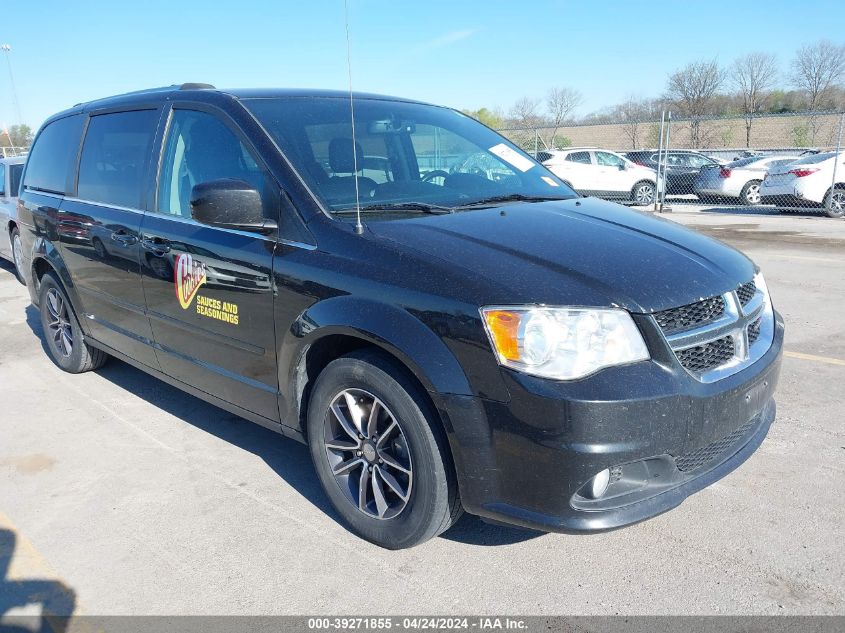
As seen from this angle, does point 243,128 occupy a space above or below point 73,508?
above

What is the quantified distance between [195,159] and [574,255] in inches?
81.5

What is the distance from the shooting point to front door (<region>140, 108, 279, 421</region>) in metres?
3.14

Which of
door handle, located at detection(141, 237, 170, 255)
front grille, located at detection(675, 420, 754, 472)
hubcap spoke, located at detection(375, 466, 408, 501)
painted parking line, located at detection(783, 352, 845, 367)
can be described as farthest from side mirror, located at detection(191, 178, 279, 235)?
painted parking line, located at detection(783, 352, 845, 367)

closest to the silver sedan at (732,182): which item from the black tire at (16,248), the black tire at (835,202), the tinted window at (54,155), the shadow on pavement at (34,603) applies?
the black tire at (835,202)

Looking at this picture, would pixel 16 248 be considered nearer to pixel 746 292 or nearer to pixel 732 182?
pixel 746 292

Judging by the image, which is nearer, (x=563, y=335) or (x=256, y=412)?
(x=563, y=335)

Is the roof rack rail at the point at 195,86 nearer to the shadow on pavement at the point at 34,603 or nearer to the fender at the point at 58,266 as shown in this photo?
the fender at the point at 58,266

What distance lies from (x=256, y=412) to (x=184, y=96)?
1734 millimetres

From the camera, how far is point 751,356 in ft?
8.93

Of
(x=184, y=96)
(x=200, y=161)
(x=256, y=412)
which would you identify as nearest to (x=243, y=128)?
(x=200, y=161)

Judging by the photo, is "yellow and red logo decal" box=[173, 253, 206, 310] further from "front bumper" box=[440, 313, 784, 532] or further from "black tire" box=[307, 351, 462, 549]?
"front bumper" box=[440, 313, 784, 532]

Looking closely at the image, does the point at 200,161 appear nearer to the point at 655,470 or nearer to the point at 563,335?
the point at 563,335

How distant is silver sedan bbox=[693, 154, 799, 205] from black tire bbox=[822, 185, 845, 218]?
2985 mm

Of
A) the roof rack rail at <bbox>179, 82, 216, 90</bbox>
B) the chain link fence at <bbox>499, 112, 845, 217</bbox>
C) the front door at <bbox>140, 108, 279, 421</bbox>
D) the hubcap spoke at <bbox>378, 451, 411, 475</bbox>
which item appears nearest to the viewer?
the hubcap spoke at <bbox>378, 451, 411, 475</bbox>
